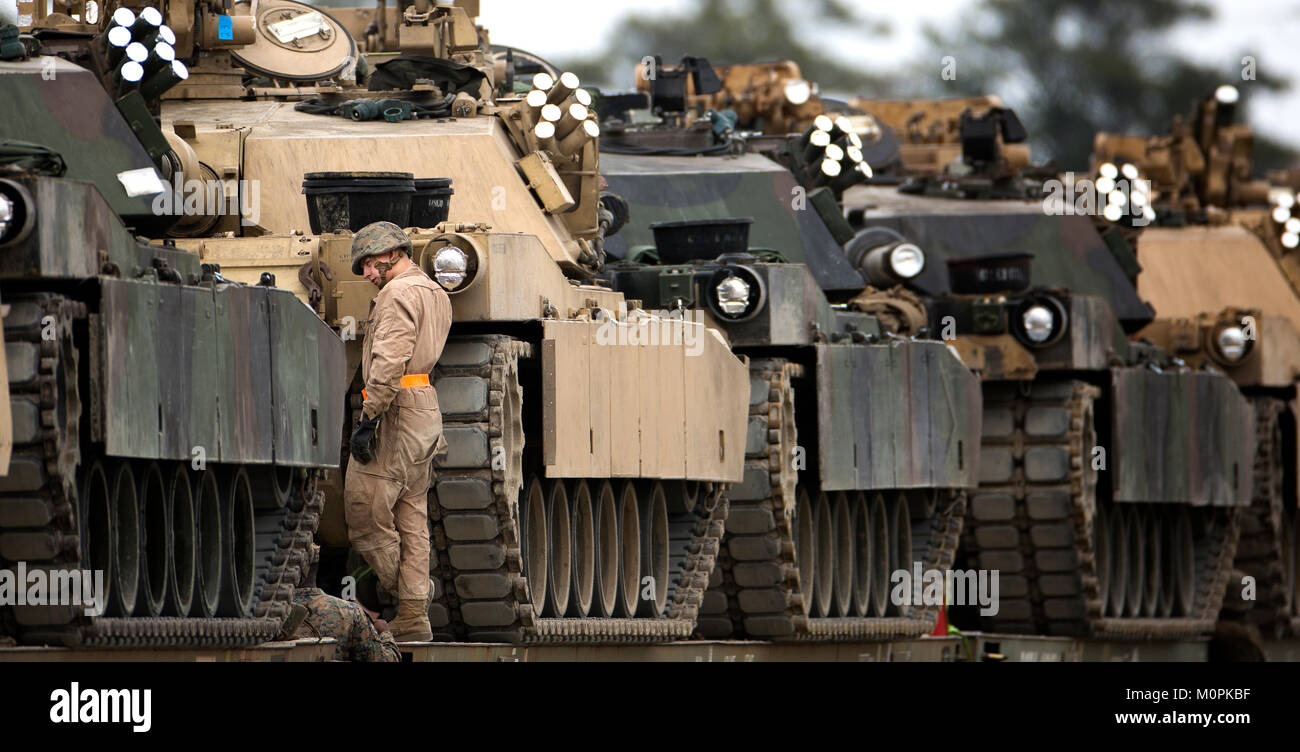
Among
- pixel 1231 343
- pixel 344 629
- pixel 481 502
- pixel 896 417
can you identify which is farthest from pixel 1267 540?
pixel 344 629

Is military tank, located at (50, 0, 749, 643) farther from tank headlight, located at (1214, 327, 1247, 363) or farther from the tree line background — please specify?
the tree line background

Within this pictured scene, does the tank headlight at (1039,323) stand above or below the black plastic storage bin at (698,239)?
below

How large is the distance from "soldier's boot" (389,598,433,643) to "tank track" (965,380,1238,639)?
27.0ft

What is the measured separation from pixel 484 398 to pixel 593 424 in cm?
106

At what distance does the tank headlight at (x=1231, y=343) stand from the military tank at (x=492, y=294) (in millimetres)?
7925

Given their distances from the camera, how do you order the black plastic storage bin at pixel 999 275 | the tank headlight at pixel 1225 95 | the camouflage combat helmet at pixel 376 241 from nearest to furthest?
the camouflage combat helmet at pixel 376 241
the black plastic storage bin at pixel 999 275
the tank headlight at pixel 1225 95

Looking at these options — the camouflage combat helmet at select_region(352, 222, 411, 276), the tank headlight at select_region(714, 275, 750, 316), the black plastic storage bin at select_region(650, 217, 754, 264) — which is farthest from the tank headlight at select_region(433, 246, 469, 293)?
the black plastic storage bin at select_region(650, 217, 754, 264)

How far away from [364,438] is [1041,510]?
8.72 metres

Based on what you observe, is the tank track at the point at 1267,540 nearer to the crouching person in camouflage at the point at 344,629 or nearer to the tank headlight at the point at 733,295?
the tank headlight at the point at 733,295

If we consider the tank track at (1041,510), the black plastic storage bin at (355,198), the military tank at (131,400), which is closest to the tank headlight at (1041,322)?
the tank track at (1041,510)

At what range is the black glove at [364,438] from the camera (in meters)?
13.0

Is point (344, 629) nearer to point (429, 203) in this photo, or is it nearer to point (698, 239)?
point (429, 203)

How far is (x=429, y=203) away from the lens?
14391 millimetres

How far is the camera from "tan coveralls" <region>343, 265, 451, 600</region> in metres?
Result: 12.9
